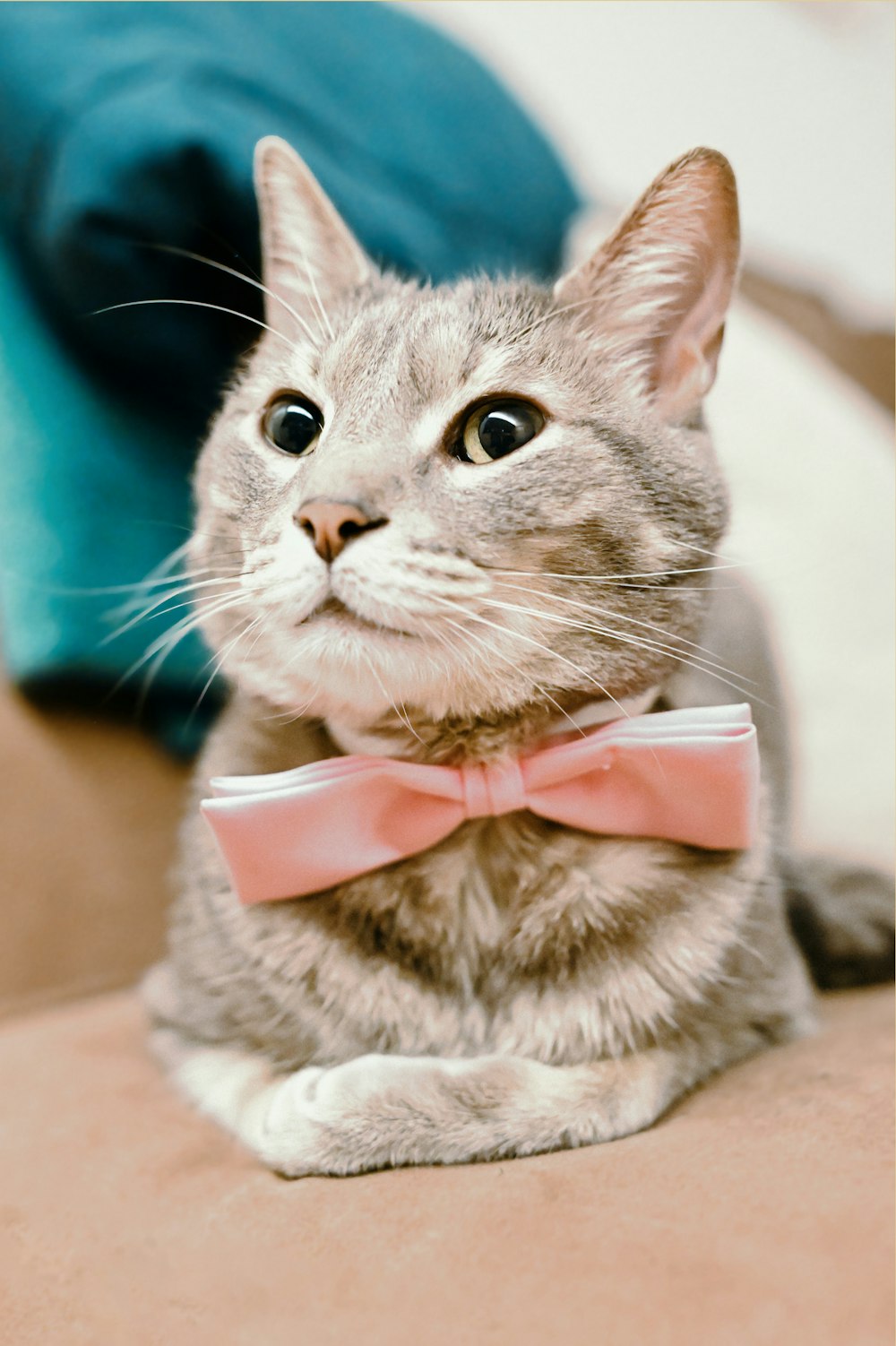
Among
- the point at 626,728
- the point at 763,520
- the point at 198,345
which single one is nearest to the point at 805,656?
the point at 763,520

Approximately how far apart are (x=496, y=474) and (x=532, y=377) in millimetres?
89

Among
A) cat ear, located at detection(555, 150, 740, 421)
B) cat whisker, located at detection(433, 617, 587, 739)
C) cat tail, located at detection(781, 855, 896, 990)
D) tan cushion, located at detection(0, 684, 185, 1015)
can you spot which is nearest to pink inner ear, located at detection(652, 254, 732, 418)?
cat ear, located at detection(555, 150, 740, 421)

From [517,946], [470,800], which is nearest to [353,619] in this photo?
[470,800]

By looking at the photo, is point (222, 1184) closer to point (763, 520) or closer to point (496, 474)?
point (496, 474)

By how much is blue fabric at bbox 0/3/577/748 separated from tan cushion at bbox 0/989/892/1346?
595 millimetres

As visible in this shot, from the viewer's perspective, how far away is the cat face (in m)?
0.63

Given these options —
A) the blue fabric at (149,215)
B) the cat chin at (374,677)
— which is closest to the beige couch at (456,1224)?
the cat chin at (374,677)

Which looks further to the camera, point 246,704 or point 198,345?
point 198,345

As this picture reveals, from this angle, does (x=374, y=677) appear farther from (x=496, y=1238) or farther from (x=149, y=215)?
(x=149, y=215)

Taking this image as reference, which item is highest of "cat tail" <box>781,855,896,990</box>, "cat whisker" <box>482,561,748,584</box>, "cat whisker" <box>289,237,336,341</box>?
"cat whisker" <box>289,237,336,341</box>

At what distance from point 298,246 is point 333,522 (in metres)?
0.36

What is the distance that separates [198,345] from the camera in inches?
43.3

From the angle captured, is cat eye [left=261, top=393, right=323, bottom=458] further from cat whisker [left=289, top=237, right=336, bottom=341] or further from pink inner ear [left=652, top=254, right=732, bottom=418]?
pink inner ear [left=652, top=254, right=732, bottom=418]

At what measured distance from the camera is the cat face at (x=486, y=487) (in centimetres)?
63
